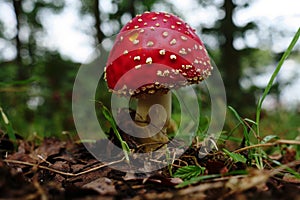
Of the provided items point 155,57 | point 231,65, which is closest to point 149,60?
point 155,57

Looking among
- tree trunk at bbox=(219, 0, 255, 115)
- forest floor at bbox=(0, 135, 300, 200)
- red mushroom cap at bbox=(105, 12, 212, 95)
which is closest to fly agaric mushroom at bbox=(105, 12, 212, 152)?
red mushroom cap at bbox=(105, 12, 212, 95)

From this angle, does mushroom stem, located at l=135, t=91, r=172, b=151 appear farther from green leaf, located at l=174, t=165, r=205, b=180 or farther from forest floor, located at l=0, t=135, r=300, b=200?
green leaf, located at l=174, t=165, r=205, b=180

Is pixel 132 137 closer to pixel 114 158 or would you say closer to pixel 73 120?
pixel 114 158

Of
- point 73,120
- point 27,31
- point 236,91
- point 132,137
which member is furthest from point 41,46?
point 132,137

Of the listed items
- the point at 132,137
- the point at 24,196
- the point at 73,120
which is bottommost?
the point at 73,120

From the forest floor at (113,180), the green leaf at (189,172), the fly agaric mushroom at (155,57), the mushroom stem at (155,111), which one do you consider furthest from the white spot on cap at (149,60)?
the green leaf at (189,172)

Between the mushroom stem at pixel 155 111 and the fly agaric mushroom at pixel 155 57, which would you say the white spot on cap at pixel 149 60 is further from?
the mushroom stem at pixel 155 111
